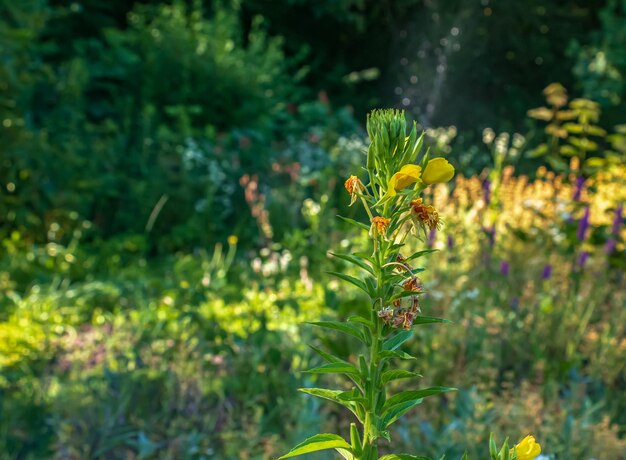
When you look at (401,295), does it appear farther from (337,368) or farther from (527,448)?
(527,448)

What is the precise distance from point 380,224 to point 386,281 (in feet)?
0.29

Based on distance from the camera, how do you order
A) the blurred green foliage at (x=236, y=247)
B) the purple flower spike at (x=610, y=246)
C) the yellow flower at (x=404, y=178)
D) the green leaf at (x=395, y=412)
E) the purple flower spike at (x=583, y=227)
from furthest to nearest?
1. the purple flower spike at (x=610, y=246)
2. the purple flower spike at (x=583, y=227)
3. the blurred green foliage at (x=236, y=247)
4. the green leaf at (x=395, y=412)
5. the yellow flower at (x=404, y=178)

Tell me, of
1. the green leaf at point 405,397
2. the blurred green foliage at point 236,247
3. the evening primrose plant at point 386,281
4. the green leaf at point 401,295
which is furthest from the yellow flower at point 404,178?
the blurred green foliage at point 236,247

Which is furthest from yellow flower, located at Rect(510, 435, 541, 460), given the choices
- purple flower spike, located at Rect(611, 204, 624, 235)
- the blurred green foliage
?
purple flower spike, located at Rect(611, 204, 624, 235)

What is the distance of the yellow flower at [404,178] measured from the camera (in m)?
1.08

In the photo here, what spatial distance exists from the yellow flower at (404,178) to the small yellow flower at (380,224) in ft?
0.12

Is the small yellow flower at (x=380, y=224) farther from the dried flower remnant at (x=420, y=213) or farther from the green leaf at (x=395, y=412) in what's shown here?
the green leaf at (x=395, y=412)

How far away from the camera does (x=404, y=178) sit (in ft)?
3.56

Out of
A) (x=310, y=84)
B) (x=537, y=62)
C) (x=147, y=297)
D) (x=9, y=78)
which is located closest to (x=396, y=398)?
(x=147, y=297)

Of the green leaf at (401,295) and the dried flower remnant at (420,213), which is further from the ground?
the dried flower remnant at (420,213)

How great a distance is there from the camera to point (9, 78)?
5.74 m

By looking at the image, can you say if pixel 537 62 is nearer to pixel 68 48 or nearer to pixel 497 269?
pixel 68 48

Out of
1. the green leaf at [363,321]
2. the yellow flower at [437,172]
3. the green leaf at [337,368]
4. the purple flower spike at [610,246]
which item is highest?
the purple flower spike at [610,246]

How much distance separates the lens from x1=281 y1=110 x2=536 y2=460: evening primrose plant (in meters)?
1.12
